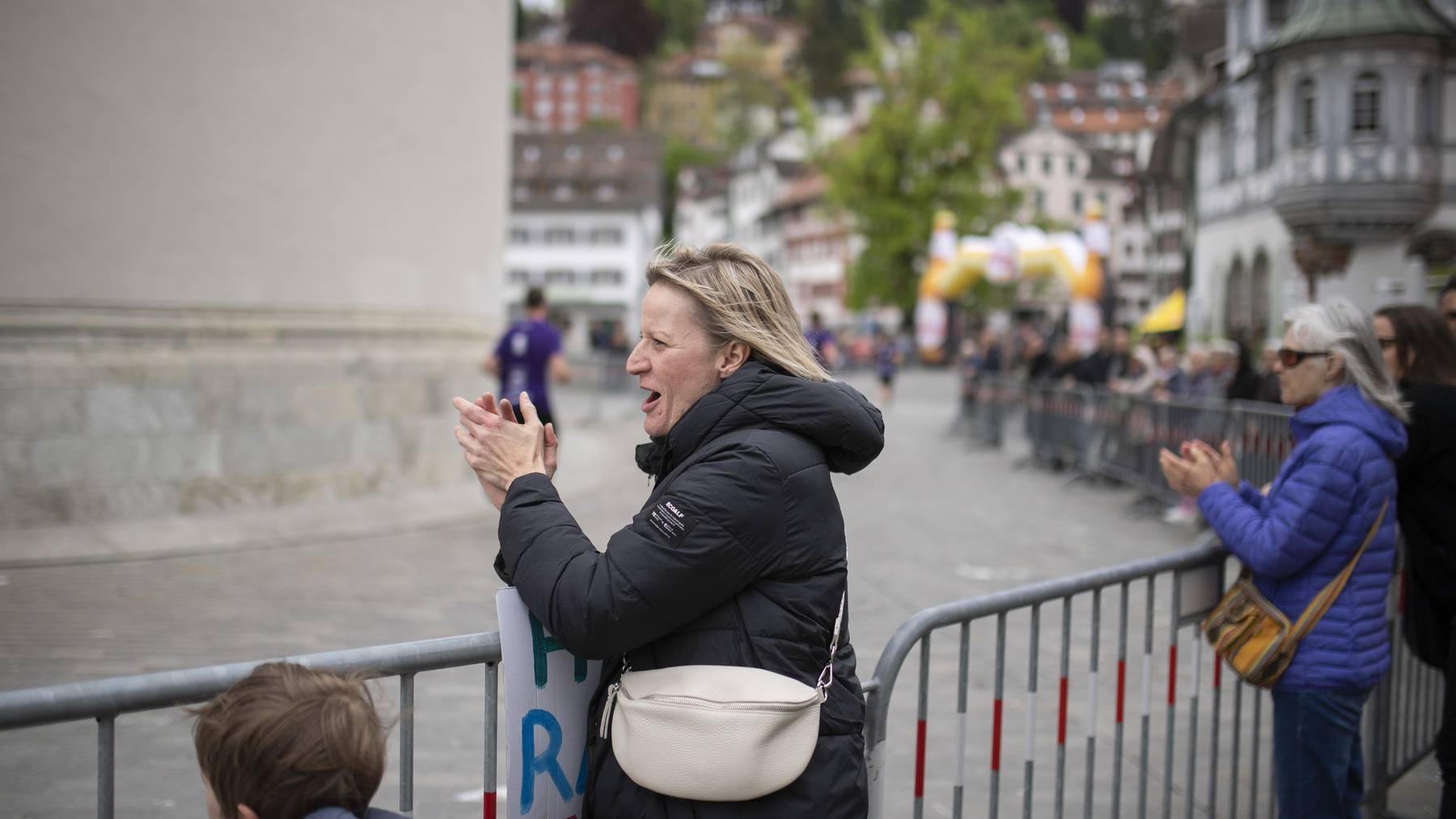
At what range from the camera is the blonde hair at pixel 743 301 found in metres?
2.55

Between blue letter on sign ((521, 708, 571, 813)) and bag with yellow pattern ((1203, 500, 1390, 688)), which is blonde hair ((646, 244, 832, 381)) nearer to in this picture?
blue letter on sign ((521, 708, 571, 813))

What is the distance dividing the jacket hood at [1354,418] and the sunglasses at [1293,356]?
119 mm

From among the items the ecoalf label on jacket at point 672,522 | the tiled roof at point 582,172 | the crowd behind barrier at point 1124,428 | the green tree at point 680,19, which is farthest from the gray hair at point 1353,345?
the green tree at point 680,19

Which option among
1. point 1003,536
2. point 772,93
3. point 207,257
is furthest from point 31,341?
point 772,93

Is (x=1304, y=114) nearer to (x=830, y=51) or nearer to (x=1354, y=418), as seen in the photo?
(x=1354, y=418)

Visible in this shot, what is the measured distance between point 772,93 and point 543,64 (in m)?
31.4

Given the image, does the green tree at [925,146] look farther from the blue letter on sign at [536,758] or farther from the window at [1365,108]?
the blue letter on sign at [536,758]

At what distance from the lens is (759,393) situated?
244 centimetres

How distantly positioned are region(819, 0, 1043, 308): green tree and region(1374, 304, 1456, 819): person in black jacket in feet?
165

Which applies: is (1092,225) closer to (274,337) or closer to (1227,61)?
(1227,61)

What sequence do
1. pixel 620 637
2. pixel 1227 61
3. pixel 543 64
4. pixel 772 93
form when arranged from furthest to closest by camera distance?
pixel 543 64 → pixel 772 93 → pixel 1227 61 → pixel 620 637

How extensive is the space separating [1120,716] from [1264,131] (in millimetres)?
33047

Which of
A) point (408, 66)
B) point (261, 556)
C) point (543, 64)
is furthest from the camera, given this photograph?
point (543, 64)

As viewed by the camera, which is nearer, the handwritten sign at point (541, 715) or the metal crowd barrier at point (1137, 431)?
the handwritten sign at point (541, 715)
